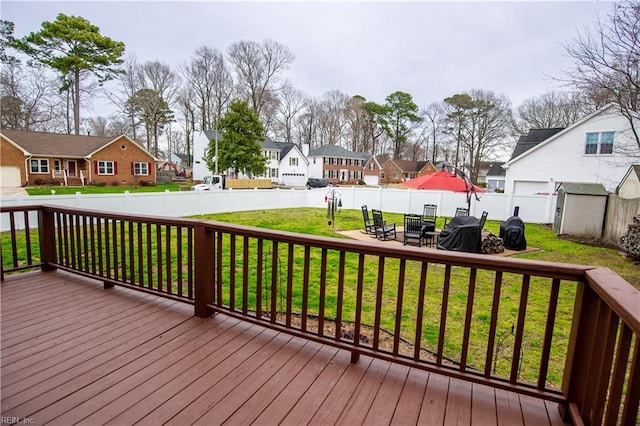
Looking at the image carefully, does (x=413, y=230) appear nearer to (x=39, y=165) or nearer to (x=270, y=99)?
(x=39, y=165)

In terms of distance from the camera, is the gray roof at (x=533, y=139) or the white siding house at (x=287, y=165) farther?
the white siding house at (x=287, y=165)

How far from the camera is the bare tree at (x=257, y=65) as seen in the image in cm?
2858

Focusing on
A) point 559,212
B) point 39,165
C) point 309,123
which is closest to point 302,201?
point 559,212

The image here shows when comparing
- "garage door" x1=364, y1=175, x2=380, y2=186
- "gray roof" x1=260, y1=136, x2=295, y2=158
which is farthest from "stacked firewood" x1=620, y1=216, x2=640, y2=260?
"garage door" x1=364, y1=175, x2=380, y2=186

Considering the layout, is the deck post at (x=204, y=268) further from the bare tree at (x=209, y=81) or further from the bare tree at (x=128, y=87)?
the bare tree at (x=128, y=87)

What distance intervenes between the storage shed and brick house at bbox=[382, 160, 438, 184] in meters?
30.3

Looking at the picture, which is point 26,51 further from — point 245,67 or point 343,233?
point 343,233

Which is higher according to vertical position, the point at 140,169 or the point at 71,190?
the point at 140,169

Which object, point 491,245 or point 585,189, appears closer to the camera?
point 491,245

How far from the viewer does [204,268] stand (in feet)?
9.25

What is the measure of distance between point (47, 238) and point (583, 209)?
44.2 feet

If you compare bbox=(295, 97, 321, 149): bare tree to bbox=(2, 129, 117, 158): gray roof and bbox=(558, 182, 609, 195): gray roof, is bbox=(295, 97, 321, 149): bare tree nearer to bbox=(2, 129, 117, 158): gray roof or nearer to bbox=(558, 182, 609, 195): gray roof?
bbox=(2, 129, 117, 158): gray roof

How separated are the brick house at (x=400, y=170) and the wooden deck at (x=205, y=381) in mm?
39860

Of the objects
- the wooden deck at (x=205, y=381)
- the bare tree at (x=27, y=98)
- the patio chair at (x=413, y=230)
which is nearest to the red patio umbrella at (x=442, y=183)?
the patio chair at (x=413, y=230)
